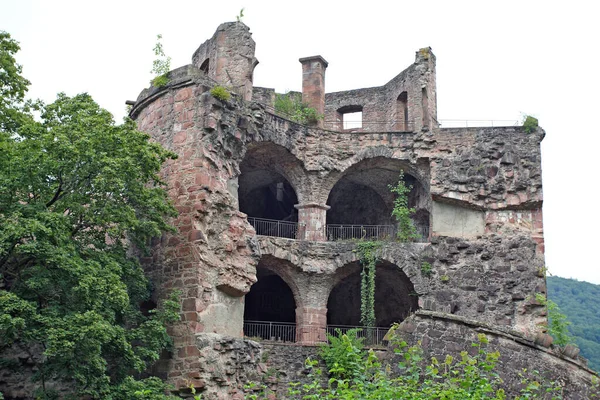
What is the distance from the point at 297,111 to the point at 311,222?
3.53 metres

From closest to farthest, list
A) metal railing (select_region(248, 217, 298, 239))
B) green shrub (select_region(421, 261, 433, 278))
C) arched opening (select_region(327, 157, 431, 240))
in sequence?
green shrub (select_region(421, 261, 433, 278)) < arched opening (select_region(327, 157, 431, 240)) < metal railing (select_region(248, 217, 298, 239))

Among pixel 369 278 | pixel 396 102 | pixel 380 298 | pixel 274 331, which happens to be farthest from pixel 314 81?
pixel 274 331

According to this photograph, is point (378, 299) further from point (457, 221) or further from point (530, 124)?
point (530, 124)

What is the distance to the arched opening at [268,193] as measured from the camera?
23422 millimetres

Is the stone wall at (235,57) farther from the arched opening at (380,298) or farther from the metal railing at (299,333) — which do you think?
the metal railing at (299,333)

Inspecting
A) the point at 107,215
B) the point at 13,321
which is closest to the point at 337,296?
the point at 107,215

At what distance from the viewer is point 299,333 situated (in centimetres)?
2277

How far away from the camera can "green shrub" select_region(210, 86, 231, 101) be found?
18.0m

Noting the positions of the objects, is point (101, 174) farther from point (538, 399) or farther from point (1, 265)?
point (538, 399)

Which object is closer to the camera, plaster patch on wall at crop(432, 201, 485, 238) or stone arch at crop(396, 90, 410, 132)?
plaster patch on wall at crop(432, 201, 485, 238)

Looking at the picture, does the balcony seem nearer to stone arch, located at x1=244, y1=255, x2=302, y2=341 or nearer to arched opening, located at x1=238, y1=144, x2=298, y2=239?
arched opening, located at x1=238, y1=144, x2=298, y2=239

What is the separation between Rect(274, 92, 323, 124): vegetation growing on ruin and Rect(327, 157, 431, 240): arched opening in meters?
1.99

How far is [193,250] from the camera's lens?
656 inches

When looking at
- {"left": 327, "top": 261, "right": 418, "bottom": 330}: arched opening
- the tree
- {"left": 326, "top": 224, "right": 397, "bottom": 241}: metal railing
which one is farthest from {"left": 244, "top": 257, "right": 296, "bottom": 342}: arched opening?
the tree
